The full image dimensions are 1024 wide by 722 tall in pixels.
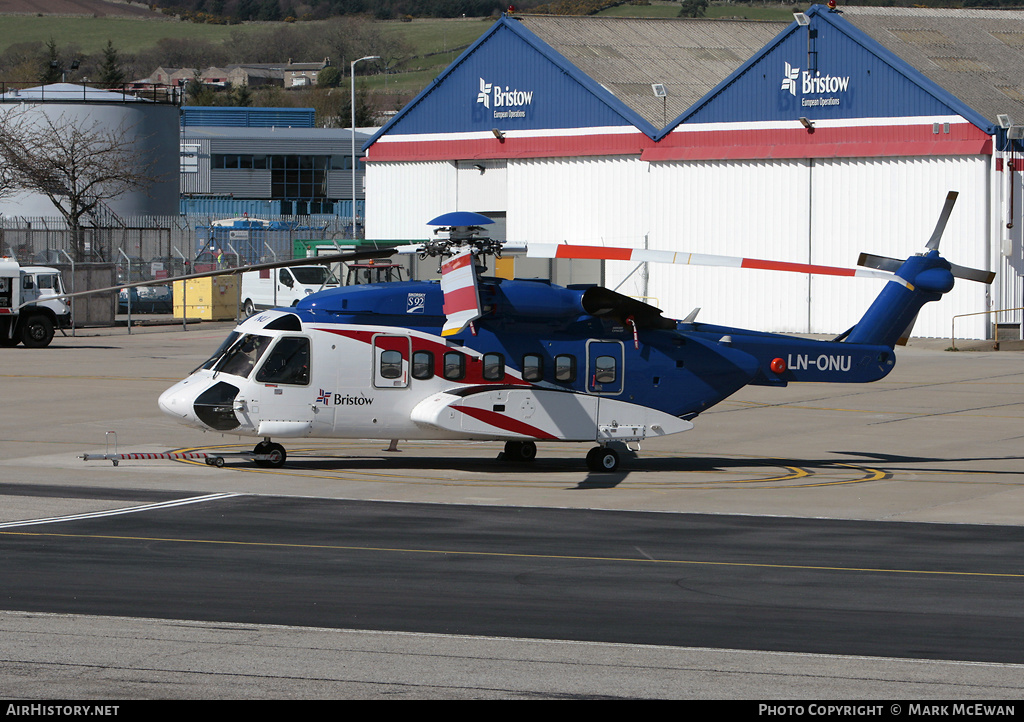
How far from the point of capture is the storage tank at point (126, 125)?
74.5 metres

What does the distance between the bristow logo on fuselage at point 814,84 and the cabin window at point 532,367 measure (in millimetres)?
31114

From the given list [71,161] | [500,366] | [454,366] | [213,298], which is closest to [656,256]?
[500,366]

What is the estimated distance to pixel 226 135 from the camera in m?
114

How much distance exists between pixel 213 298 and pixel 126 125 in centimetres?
2417

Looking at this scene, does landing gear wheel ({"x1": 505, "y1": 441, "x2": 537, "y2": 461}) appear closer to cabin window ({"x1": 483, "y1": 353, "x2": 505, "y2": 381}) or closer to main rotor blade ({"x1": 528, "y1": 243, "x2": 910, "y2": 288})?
cabin window ({"x1": 483, "y1": 353, "x2": 505, "y2": 381})

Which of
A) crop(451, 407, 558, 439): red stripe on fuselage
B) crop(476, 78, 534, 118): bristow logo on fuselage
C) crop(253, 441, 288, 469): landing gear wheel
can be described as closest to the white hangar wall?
crop(476, 78, 534, 118): bristow logo on fuselage

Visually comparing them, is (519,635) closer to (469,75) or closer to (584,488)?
(584,488)

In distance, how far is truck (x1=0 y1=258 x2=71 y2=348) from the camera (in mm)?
43000

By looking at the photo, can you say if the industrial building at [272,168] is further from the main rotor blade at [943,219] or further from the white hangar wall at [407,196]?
the main rotor blade at [943,219]

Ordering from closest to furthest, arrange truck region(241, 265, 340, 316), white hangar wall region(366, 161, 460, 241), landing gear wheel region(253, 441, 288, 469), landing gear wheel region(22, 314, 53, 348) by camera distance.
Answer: landing gear wheel region(253, 441, 288, 469) → landing gear wheel region(22, 314, 53, 348) → truck region(241, 265, 340, 316) → white hangar wall region(366, 161, 460, 241)

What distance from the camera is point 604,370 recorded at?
21.2 meters

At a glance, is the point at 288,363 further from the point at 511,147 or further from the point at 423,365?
the point at 511,147

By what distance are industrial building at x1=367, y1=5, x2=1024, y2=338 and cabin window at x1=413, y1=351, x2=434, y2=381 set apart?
1168 inches

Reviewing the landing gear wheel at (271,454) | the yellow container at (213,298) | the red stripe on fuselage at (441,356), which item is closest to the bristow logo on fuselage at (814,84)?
the yellow container at (213,298)
